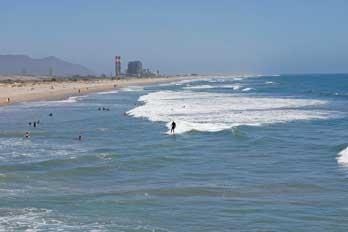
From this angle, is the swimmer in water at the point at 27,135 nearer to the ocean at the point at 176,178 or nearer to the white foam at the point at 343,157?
the ocean at the point at 176,178

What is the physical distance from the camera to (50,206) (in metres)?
14.6

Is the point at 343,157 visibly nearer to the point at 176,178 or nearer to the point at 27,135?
the point at 176,178

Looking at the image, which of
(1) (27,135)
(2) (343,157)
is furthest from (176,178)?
(1) (27,135)

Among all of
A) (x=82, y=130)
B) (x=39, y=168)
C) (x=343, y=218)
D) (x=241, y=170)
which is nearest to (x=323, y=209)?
(x=343, y=218)

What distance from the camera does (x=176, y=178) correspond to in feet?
60.6

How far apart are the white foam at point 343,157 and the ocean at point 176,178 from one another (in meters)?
0.09

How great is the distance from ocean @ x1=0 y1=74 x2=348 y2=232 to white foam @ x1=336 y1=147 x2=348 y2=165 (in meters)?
0.09

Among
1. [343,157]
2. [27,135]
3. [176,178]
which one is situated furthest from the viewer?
[27,135]

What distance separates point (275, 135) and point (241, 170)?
10.7 m

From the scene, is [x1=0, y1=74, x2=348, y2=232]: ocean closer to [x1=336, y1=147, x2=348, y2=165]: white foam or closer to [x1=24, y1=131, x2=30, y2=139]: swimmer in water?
[x1=336, y1=147, x2=348, y2=165]: white foam

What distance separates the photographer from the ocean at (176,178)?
524 inches

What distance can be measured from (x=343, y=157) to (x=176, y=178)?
7449 mm

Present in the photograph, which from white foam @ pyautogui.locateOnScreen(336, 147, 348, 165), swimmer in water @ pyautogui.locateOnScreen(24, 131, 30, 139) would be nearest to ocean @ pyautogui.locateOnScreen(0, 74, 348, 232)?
white foam @ pyautogui.locateOnScreen(336, 147, 348, 165)

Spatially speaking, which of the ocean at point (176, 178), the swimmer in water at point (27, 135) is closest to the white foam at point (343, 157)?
the ocean at point (176, 178)
